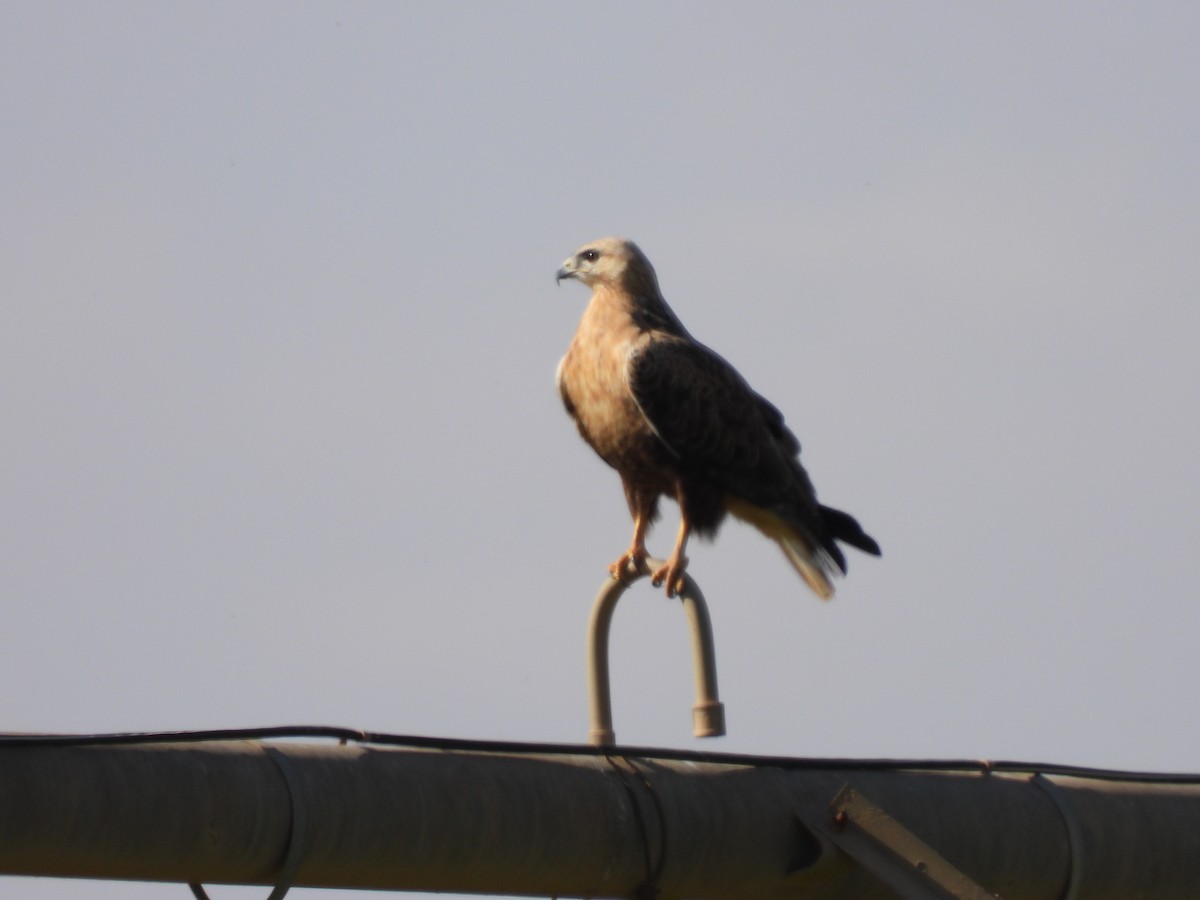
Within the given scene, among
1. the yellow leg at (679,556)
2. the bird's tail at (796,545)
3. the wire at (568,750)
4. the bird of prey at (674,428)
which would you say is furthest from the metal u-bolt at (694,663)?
the bird's tail at (796,545)

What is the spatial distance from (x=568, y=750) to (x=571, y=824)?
0.14 meters

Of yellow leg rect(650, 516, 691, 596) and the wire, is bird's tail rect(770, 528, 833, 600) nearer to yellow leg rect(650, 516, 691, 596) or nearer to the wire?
yellow leg rect(650, 516, 691, 596)

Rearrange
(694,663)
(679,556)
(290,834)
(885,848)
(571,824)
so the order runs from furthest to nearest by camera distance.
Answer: (679,556) → (694,663) → (885,848) → (571,824) → (290,834)

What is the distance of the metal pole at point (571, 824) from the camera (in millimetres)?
3020

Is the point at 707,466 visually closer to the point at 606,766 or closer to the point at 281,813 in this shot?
the point at 606,766

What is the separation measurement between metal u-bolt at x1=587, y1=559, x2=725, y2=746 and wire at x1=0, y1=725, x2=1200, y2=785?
0.22 metres

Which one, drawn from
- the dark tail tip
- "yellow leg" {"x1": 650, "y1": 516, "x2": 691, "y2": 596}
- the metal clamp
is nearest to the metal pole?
the metal clamp

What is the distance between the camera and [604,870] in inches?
142

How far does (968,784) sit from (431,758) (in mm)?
1194

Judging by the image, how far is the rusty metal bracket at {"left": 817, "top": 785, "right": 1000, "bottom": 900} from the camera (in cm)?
379

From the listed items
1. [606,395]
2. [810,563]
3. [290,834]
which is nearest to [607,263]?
[606,395]

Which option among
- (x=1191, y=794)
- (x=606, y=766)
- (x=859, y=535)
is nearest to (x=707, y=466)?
(x=859, y=535)

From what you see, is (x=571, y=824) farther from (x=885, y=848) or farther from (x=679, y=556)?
(x=679, y=556)

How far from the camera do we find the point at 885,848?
12.7 feet
